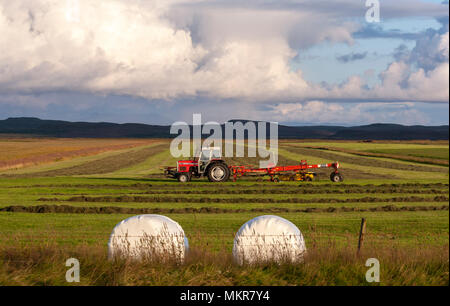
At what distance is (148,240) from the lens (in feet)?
30.7

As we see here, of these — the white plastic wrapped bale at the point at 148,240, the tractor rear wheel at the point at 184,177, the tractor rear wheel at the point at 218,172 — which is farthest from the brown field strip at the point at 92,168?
the white plastic wrapped bale at the point at 148,240

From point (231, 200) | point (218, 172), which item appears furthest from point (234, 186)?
point (231, 200)

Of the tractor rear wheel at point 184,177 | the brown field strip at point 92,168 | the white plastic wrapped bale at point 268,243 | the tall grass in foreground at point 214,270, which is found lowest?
the brown field strip at point 92,168

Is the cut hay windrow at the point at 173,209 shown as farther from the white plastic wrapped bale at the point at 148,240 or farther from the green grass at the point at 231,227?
the white plastic wrapped bale at the point at 148,240

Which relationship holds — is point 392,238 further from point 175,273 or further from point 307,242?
point 175,273

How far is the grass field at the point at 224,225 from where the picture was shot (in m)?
8.37

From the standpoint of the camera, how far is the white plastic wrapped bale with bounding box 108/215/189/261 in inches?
359

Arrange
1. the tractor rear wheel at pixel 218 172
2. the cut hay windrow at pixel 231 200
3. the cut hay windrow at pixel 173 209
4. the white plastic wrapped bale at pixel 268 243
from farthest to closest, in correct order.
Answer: the tractor rear wheel at pixel 218 172, the cut hay windrow at pixel 231 200, the cut hay windrow at pixel 173 209, the white plastic wrapped bale at pixel 268 243

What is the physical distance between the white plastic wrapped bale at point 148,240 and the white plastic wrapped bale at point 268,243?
1.06m

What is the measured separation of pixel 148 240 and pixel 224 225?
7596 mm

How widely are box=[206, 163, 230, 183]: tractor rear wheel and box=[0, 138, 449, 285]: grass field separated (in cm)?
72

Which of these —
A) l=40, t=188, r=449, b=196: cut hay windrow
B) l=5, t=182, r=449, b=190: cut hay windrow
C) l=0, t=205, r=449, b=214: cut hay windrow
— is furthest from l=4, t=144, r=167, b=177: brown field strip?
l=0, t=205, r=449, b=214: cut hay windrow

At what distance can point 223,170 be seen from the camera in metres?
30.3

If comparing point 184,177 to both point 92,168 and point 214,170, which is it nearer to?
point 214,170
